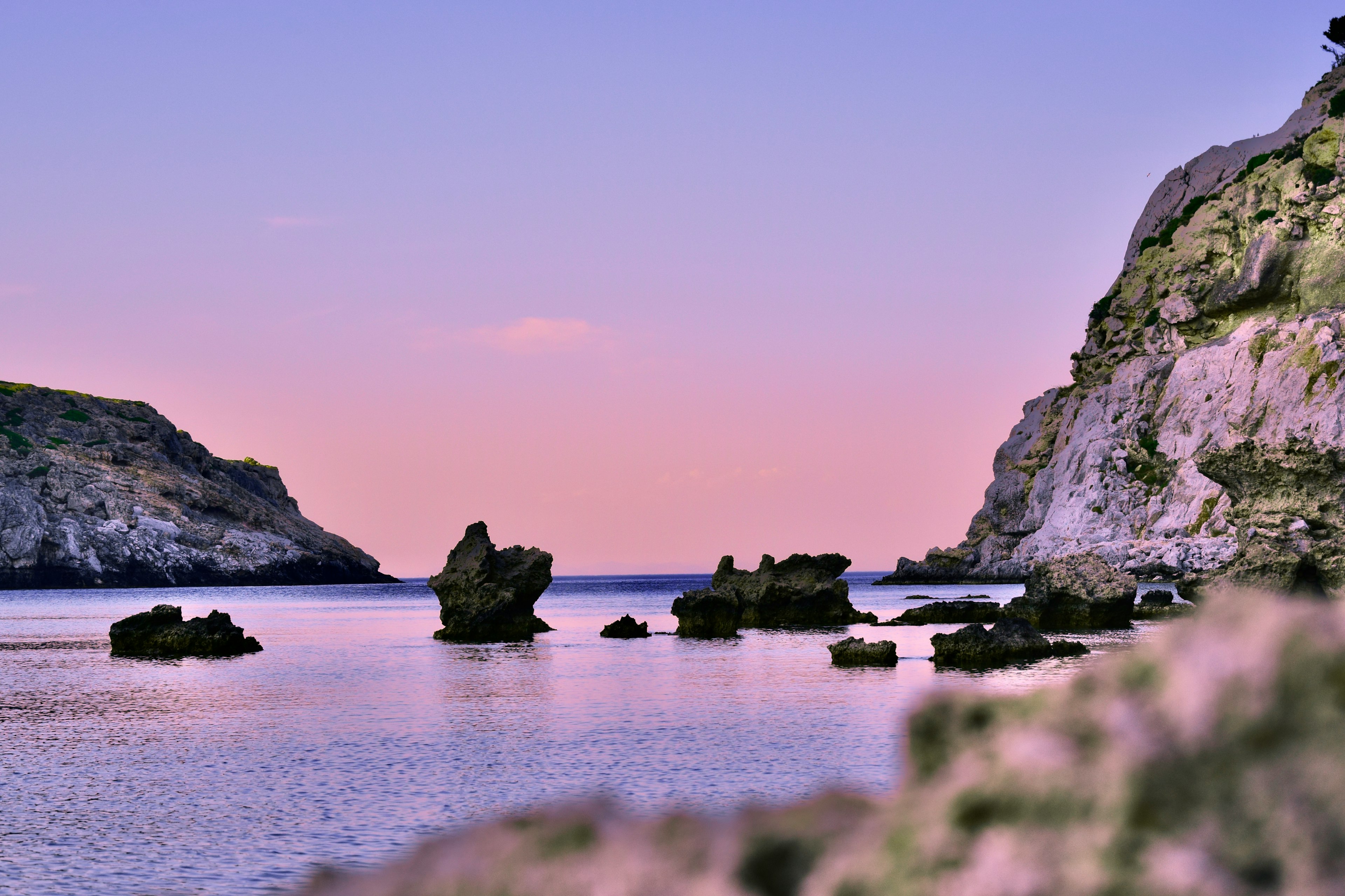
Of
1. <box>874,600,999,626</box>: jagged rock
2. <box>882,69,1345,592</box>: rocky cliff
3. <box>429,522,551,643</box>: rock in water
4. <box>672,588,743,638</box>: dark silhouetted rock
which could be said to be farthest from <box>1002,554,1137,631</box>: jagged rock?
<box>882,69,1345,592</box>: rocky cliff

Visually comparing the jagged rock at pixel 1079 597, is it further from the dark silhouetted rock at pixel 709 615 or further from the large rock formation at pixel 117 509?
the large rock formation at pixel 117 509

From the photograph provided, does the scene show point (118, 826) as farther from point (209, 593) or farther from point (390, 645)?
point (209, 593)

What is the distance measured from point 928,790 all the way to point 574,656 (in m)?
43.6

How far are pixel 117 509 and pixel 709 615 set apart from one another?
130 meters

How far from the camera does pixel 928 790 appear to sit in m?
2.50

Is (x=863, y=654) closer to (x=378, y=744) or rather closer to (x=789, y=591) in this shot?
(x=378, y=744)

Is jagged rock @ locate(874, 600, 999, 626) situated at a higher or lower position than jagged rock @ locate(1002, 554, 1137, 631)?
lower

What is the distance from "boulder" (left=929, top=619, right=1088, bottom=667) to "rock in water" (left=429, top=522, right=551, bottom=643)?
19.9m

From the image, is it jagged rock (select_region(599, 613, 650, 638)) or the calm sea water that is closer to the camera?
the calm sea water

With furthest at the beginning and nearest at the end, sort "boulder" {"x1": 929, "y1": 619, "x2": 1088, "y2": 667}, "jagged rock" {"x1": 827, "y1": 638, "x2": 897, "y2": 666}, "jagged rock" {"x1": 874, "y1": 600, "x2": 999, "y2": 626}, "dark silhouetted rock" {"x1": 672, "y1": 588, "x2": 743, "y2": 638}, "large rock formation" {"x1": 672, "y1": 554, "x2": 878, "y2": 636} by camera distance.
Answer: "jagged rock" {"x1": 874, "y1": 600, "x2": 999, "y2": 626}
"large rock formation" {"x1": 672, "y1": 554, "x2": 878, "y2": 636}
"dark silhouetted rock" {"x1": 672, "y1": 588, "x2": 743, "y2": 638}
"jagged rock" {"x1": 827, "y1": 638, "x2": 897, "y2": 666}
"boulder" {"x1": 929, "y1": 619, "x2": 1088, "y2": 667}

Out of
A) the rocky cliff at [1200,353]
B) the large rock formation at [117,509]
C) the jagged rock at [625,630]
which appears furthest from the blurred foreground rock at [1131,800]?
the large rock formation at [117,509]

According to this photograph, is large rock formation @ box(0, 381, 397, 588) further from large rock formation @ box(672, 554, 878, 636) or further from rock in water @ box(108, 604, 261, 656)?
rock in water @ box(108, 604, 261, 656)

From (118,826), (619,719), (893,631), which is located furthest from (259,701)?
(893,631)

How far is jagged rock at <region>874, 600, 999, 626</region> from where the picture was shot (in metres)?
63.1
